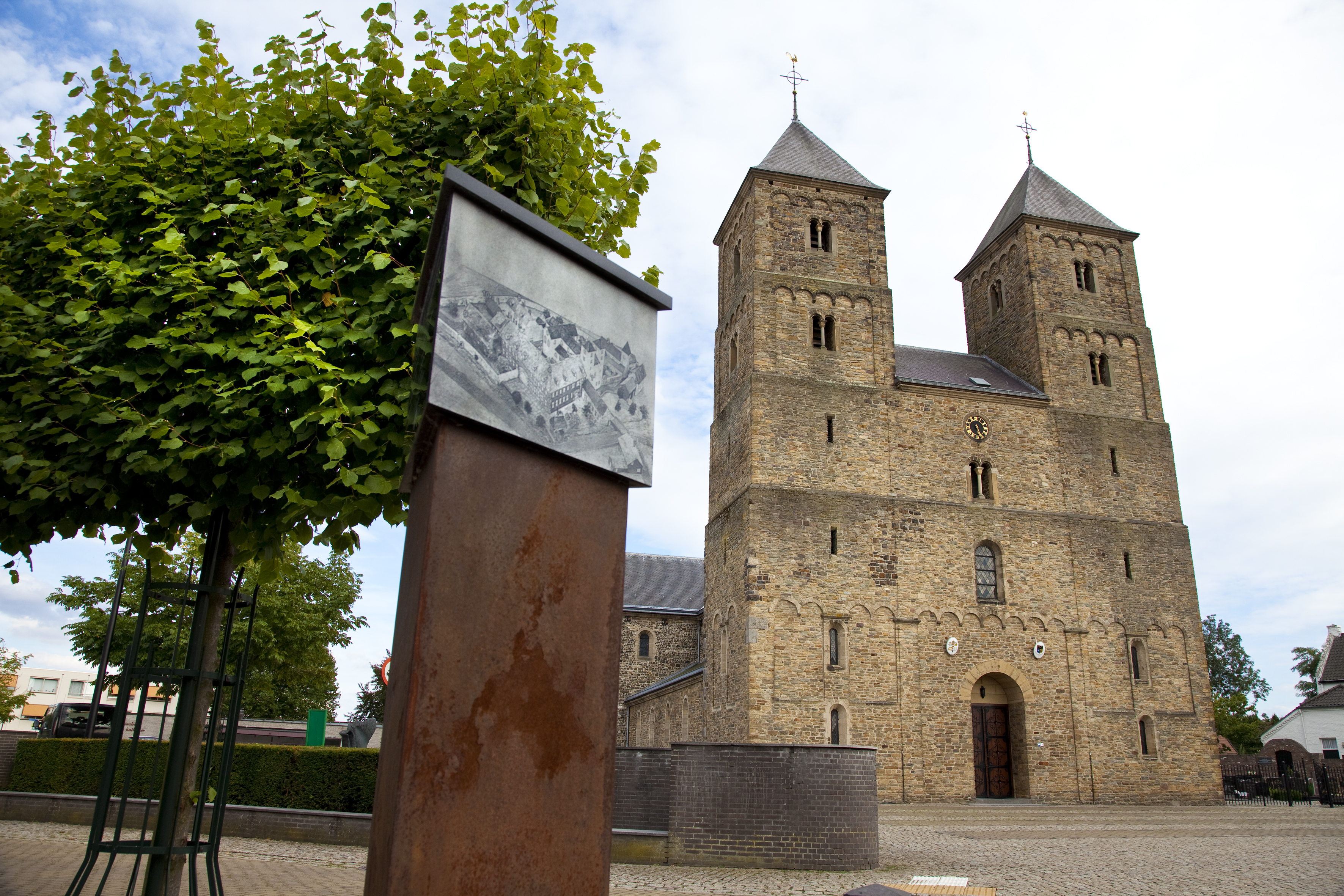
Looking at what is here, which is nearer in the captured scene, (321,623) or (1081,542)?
(1081,542)

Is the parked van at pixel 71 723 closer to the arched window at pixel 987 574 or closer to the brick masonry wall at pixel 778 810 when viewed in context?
the brick masonry wall at pixel 778 810

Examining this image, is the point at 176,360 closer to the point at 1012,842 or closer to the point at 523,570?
the point at 523,570

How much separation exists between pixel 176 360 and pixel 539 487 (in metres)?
3.35

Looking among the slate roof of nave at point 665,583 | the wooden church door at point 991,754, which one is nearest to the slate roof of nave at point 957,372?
the wooden church door at point 991,754

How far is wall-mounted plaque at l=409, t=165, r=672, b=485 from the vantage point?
283cm

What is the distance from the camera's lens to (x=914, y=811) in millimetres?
19625

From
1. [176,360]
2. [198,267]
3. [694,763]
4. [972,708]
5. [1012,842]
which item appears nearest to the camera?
[176,360]

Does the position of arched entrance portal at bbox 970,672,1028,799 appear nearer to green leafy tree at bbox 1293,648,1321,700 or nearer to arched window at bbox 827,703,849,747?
arched window at bbox 827,703,849,747

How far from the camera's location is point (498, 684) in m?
2.65

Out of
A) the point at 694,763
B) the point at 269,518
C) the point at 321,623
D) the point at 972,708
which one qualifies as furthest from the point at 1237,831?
the point at 321,623

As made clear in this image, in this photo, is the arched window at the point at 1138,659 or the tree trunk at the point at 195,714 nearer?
the tree trunk at the point at 195,714

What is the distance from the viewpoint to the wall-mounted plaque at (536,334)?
9.27 feet

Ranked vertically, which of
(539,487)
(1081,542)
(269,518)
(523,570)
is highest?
(1081,542)

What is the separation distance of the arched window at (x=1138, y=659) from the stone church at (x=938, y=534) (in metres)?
0.06
